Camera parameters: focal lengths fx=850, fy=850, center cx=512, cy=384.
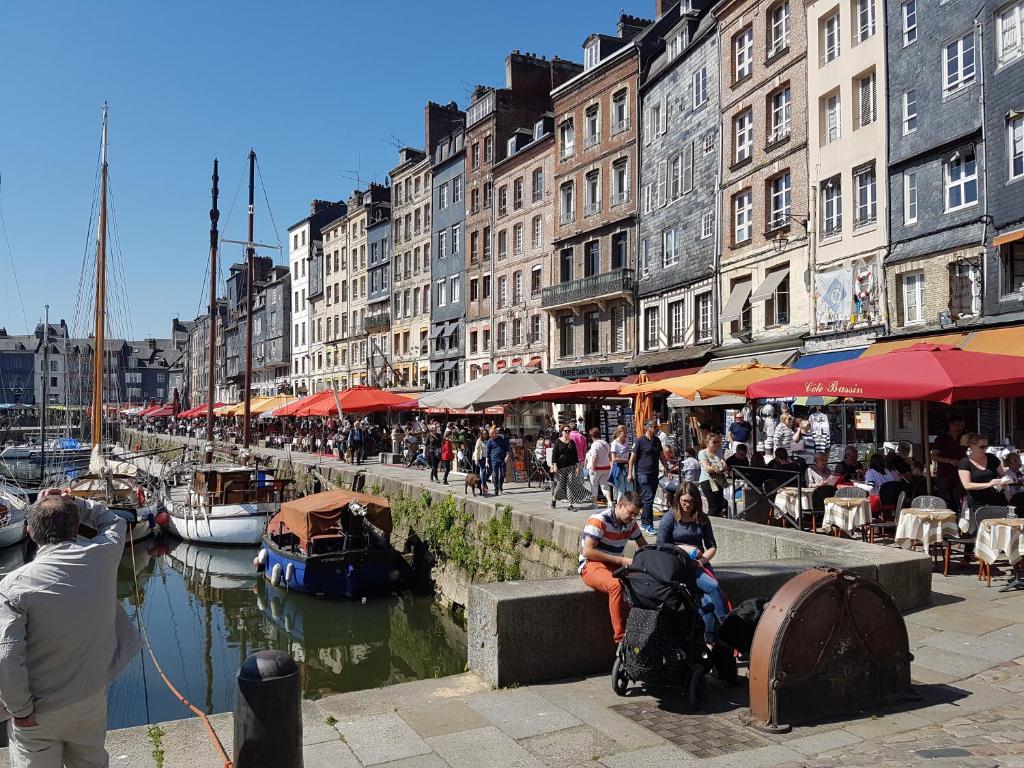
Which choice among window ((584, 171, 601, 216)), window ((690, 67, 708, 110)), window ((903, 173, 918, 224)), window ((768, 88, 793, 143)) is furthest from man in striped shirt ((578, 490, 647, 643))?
window ((584, 171, 601, 216))

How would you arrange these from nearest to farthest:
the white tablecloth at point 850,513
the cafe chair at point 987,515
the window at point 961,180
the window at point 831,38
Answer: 1. the cafe chair at point 987,515
2. the white tablecloth at point 850,513
3. the window at point 961,180
4. the window at point 831,38

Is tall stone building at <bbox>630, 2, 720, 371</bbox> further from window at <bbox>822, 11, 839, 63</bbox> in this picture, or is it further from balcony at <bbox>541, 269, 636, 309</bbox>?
window at <bbox>822, 11, 839, 63</bbox>

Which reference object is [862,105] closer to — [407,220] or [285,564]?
[285,564]

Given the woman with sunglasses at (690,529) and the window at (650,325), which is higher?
the window at (650,325)

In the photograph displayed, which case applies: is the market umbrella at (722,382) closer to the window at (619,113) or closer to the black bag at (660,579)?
the black bag at (660,579)

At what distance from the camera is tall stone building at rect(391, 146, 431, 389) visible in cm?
4753

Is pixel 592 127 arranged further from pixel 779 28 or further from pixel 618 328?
pixel 779 28

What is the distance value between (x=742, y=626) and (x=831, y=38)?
66.6ft

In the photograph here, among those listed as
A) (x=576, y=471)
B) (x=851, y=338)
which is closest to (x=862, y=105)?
(x=851, y=338)

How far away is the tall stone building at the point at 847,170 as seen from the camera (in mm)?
19938

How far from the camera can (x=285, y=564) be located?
689 inches

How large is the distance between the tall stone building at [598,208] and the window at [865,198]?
36.8 feet

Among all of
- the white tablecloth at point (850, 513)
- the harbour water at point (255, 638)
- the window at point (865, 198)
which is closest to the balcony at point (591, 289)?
the window at point (865, 198)

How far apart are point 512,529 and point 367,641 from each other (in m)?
3.20
